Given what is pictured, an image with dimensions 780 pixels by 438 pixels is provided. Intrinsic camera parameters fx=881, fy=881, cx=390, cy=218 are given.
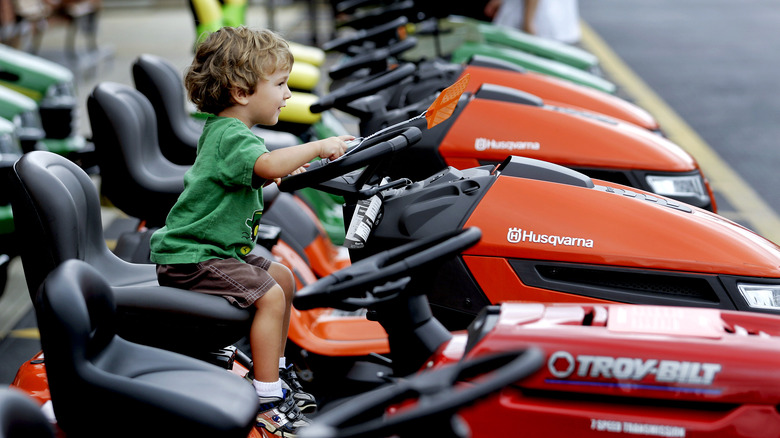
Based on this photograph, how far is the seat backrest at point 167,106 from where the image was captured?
11.2 ft

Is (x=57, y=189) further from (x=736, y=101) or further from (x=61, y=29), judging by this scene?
(x=61, y=29)

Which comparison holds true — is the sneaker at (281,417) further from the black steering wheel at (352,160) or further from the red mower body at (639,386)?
the red mower body at (639,386)

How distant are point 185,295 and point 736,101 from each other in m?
6.68

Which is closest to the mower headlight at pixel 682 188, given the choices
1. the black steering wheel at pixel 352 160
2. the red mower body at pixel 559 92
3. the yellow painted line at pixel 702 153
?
the red mower body at pixel 559 92

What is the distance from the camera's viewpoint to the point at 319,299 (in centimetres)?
157

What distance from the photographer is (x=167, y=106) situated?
3.45 metres

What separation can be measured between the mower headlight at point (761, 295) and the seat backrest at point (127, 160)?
1778 millimetres

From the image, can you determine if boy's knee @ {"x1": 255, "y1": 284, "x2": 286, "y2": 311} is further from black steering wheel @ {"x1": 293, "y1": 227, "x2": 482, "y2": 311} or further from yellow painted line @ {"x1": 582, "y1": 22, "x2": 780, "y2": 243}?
yellow painted line @ {"x1": 582, "y1": 22, "x2": 780, "y2": 243}

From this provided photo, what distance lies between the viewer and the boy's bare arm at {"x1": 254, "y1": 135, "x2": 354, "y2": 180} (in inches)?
77.7

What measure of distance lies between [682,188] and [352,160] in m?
1.36

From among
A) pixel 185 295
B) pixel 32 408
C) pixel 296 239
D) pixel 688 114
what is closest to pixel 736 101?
pixel 688 114

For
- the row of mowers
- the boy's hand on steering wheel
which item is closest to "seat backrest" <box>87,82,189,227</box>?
the row of mowers

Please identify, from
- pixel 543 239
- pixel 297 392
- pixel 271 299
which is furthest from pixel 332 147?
pixel 297 392

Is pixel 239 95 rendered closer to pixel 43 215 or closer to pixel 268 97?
pixel 268 97
